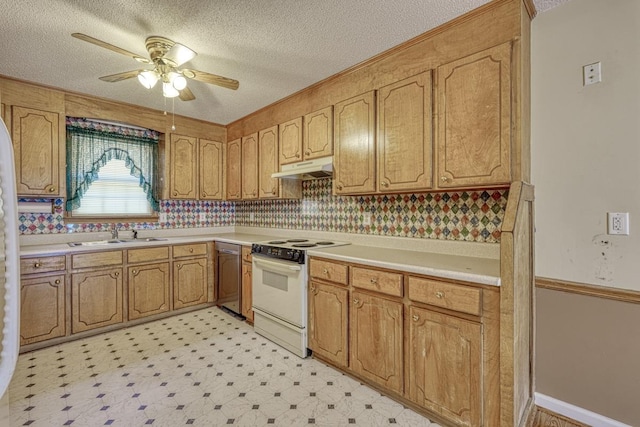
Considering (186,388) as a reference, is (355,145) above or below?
above

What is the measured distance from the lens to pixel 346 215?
305 cm

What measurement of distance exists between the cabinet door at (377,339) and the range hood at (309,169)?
1159 mm

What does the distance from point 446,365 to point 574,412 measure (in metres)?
0.81

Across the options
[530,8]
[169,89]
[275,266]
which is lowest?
[275,266]

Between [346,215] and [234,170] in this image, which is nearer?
[346,215]

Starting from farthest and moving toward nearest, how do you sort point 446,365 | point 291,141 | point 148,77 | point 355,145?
point 291,141
point 355,145
point 148,77
point 446,365

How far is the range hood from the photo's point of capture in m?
2.75

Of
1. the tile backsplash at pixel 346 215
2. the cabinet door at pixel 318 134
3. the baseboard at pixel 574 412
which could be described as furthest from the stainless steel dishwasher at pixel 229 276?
the baseboard at pixel 574 412

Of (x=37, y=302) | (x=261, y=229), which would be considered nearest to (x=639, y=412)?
(x=261, y=229)

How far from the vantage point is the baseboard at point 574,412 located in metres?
1.65

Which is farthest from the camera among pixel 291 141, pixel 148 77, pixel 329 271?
pixel 291 141

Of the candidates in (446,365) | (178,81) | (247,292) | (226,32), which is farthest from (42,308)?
(446,365)

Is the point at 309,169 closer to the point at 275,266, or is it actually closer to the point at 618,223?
the point at 275,266

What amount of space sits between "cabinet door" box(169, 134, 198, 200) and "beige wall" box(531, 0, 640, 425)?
360 centimetres
